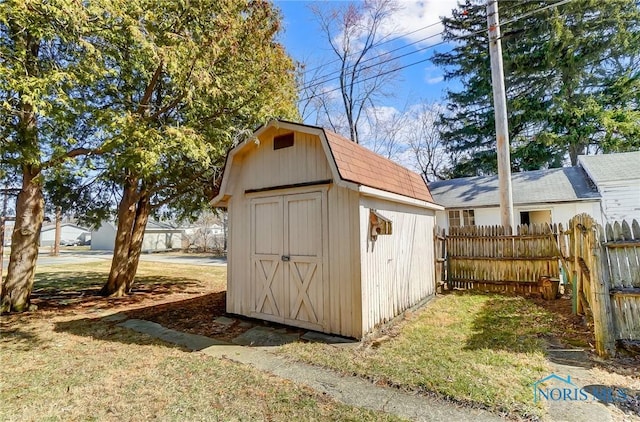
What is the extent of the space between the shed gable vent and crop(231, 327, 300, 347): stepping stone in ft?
10.6

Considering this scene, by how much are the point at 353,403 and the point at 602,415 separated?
2.14 metres

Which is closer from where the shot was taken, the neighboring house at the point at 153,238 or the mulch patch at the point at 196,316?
the mulch patch at the point at 196,316

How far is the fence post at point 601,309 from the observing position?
3.89 meters

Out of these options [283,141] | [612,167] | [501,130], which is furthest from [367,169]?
[612,167]

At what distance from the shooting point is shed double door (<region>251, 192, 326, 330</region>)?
5207mm

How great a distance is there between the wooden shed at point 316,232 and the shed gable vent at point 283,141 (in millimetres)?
20

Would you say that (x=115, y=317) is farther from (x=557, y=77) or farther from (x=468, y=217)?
(x=557, y=77)

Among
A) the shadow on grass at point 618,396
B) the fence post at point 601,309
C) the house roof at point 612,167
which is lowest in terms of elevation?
the shadow on grass at point 618,396

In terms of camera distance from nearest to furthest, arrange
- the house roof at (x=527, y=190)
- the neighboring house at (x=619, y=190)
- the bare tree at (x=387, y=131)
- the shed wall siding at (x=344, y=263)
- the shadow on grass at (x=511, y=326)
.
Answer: the shadow on grass at (x=511, y=326), the shed wall siding at (x=344, y=263), the neighboring house at (x=619, y=190), the house roof at (x=527, y=190), the bare tree at (x=387, y=131)

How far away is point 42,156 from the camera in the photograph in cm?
590

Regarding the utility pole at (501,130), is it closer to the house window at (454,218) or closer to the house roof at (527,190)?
the house roof at (527,190)

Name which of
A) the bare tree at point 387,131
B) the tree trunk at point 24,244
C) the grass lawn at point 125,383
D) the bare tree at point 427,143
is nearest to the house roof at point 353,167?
the grass lawn at point 125,383

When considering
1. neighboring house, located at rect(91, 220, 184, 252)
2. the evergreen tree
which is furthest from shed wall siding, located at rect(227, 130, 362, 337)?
neighboring house, located at rect(91, 220, 184, 252)

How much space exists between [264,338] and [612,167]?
1509 centimetres
